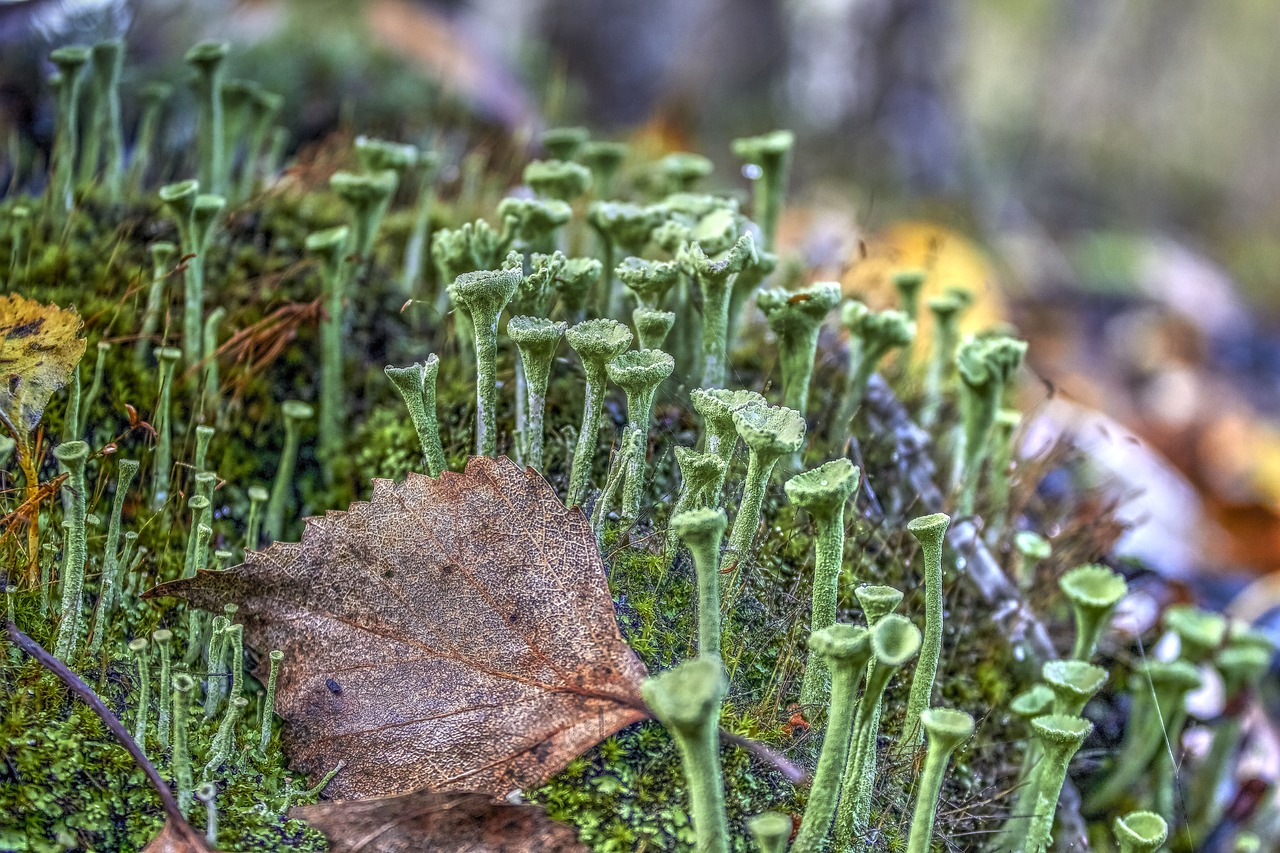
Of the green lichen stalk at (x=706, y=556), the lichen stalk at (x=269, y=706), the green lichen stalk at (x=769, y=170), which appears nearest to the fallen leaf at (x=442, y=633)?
the lichen stalk at (x=269, y=706)

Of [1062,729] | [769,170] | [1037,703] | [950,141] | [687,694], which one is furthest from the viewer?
[950,141]

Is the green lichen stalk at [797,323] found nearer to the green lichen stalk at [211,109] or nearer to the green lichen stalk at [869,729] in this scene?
the green lichen stalk at [869,729]

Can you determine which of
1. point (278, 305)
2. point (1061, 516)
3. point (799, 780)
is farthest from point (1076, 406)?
point (278, 305)

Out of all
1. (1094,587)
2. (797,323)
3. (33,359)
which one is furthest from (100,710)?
(1094,587)

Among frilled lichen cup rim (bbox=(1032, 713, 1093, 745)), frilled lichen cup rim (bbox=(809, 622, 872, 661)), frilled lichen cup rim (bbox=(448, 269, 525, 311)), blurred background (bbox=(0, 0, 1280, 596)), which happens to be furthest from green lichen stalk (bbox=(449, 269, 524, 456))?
blurred background (bbox=(0, 0, 1280, 596))

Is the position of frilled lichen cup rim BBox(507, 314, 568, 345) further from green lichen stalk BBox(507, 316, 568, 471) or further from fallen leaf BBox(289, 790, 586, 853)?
fallen leaf BBox(289, 790, 586, 853)

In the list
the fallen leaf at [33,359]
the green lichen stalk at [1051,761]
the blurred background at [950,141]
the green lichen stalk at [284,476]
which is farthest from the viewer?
the blurred background at [950,141]

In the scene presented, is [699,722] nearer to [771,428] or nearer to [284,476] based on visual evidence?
[771,428]
